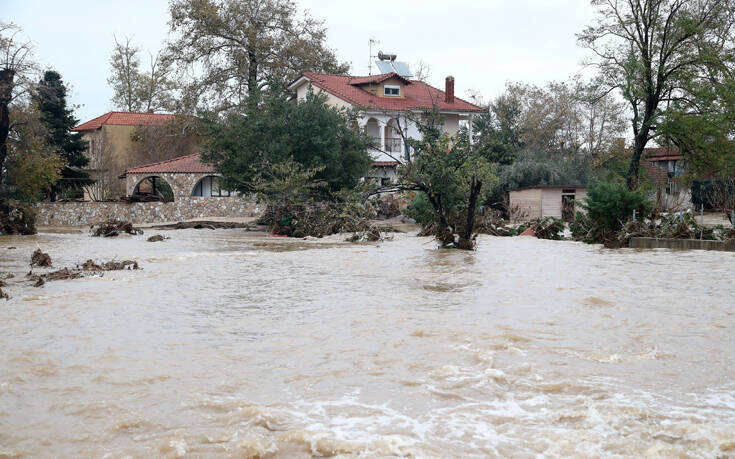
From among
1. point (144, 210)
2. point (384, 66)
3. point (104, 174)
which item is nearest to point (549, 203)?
point (384, 66)

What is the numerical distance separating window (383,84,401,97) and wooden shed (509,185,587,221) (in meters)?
12.6

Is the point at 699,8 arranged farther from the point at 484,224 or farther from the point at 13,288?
the point at 13,288

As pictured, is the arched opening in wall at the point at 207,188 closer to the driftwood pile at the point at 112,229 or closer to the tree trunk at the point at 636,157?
the driftwood pile at the point at 112,229

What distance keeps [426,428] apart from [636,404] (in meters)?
1.47

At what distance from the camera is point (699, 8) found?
1419 inches

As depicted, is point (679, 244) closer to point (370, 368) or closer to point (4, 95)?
point (370, 368)

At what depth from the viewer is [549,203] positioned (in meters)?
39.1

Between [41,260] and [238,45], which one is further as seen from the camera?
[238,45]

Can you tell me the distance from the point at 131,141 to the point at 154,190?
40.4 ft

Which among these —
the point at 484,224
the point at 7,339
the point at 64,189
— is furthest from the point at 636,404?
the point at 64,189

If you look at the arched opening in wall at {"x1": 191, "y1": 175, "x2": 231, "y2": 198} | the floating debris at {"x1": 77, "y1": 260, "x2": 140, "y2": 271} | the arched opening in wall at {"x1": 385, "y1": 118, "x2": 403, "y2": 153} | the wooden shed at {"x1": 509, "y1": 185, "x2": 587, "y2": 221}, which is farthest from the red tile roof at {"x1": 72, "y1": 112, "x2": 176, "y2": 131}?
the floating debris at {"x1": 77, "y1": 260, "x2": 140, "y2": 271}

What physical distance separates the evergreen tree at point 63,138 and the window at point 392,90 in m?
20.0

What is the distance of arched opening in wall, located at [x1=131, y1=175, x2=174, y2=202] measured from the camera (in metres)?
44.7

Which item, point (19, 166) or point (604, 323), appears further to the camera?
point (19, 166)
